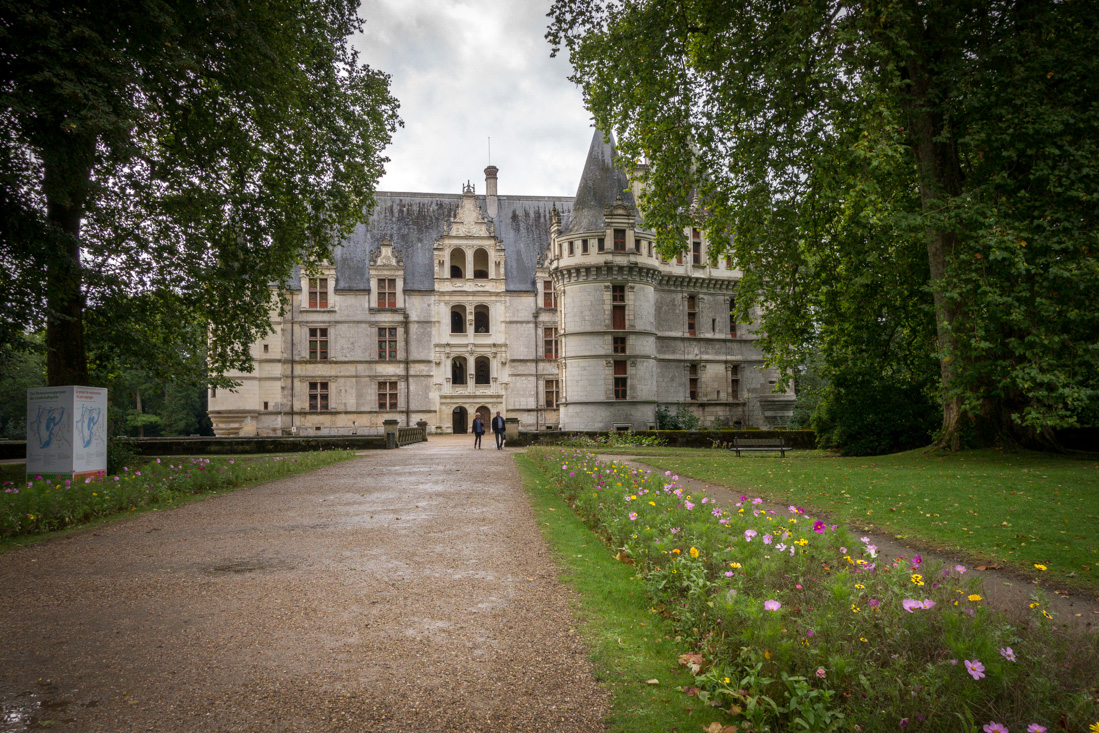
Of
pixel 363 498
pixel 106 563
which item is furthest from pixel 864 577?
pixel 363 498

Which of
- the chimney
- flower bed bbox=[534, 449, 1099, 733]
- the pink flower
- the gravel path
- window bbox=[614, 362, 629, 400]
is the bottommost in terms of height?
the gravel path

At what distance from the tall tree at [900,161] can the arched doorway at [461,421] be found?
28899 millimetres

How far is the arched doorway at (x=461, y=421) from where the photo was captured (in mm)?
45941

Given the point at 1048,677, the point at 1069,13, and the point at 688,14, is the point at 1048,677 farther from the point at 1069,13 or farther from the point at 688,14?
the point at 688,14

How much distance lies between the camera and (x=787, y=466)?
16.6 metres

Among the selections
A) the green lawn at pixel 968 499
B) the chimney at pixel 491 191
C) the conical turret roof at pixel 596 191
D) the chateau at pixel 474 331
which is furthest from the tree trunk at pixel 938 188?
the chimney at pixel 491 191

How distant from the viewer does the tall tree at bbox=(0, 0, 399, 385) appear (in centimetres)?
900

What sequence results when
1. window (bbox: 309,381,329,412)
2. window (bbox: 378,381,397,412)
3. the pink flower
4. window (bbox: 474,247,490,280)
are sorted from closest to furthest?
the pink flower < window (bbox: 309,381,329,412) < window (bbox: 378,381,397,412) < window (bbox: 474,247,490,280)

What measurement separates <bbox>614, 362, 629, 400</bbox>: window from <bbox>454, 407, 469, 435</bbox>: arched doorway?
13018 millimetres

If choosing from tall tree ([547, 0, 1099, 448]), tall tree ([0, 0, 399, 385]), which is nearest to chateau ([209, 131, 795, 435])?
tall tree ([547, 0, 1099, 448])

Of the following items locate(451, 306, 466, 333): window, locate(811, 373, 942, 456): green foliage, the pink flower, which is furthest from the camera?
locate(451, 306, 466, 333): window

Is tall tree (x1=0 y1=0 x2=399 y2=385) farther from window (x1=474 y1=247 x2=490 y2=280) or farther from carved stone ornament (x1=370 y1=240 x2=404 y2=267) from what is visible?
window (x1=474 y1=247 x2=490 y2=280)

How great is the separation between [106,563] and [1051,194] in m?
16.7

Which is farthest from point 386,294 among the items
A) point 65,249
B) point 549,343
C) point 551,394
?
point 65,249
